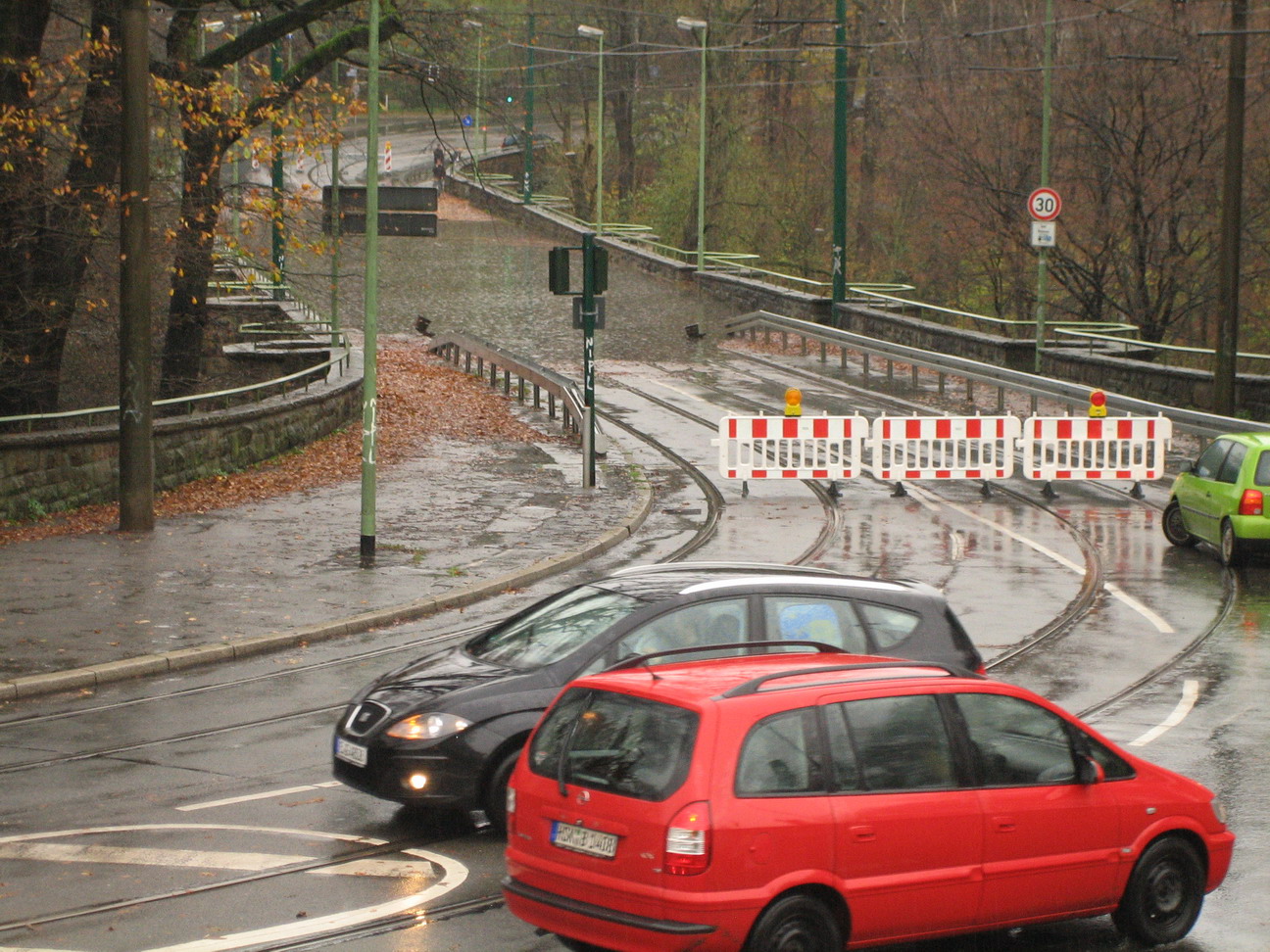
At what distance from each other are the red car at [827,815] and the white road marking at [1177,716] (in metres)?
3.39

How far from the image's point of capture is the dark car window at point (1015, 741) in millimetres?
6977

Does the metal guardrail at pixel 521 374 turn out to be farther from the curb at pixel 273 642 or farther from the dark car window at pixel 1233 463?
the dark car window at pixel 1233 463

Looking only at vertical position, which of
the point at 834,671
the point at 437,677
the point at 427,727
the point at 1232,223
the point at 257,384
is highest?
the point at 1232,223

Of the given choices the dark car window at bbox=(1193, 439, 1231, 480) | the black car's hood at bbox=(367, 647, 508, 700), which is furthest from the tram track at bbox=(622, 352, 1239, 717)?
the black car's hood at bbox=(367, 647, 508, 700)

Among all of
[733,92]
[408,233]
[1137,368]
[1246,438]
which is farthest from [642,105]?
[1246,438]

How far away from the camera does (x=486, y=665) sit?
30.2ft

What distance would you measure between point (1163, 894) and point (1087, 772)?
75 centimetres

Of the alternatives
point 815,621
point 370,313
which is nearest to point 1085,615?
point 815,621

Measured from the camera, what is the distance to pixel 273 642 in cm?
1384

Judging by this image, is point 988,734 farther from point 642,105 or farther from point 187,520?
point 642,105

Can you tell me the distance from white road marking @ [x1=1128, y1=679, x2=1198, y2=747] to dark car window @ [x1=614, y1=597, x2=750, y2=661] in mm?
3232

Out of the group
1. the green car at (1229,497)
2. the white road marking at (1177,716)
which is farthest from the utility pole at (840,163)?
the white road marking at (1177,716)

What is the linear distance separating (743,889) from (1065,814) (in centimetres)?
173

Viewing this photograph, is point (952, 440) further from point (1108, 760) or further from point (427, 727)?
point (1108, 760)
